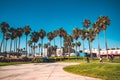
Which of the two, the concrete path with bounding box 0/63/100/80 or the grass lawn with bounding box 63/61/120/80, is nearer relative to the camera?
the concrete path with bounding box 0/63/100/80

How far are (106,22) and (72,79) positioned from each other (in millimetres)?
59451

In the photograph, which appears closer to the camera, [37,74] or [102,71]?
[37,74]

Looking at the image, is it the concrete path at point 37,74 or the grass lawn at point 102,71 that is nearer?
the concrete path at point 37,74

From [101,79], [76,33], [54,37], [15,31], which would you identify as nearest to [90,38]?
[76,33]

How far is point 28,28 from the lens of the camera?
96.7 metres

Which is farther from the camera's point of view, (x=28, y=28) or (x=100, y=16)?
(x=28, y=28)

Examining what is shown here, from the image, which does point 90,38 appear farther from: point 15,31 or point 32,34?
point 15,31

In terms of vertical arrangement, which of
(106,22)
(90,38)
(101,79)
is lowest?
(101,79)

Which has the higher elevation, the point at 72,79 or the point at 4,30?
the point at 4,30

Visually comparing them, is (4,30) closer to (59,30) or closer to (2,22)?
(2,22)

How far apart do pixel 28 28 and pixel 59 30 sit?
63.6 ft

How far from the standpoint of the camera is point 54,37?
383 ft

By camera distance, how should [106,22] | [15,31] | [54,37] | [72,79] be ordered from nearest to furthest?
[72,79] → [106,22] → [15,31] → [54,37]

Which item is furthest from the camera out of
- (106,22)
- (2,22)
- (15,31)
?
(15,31)
